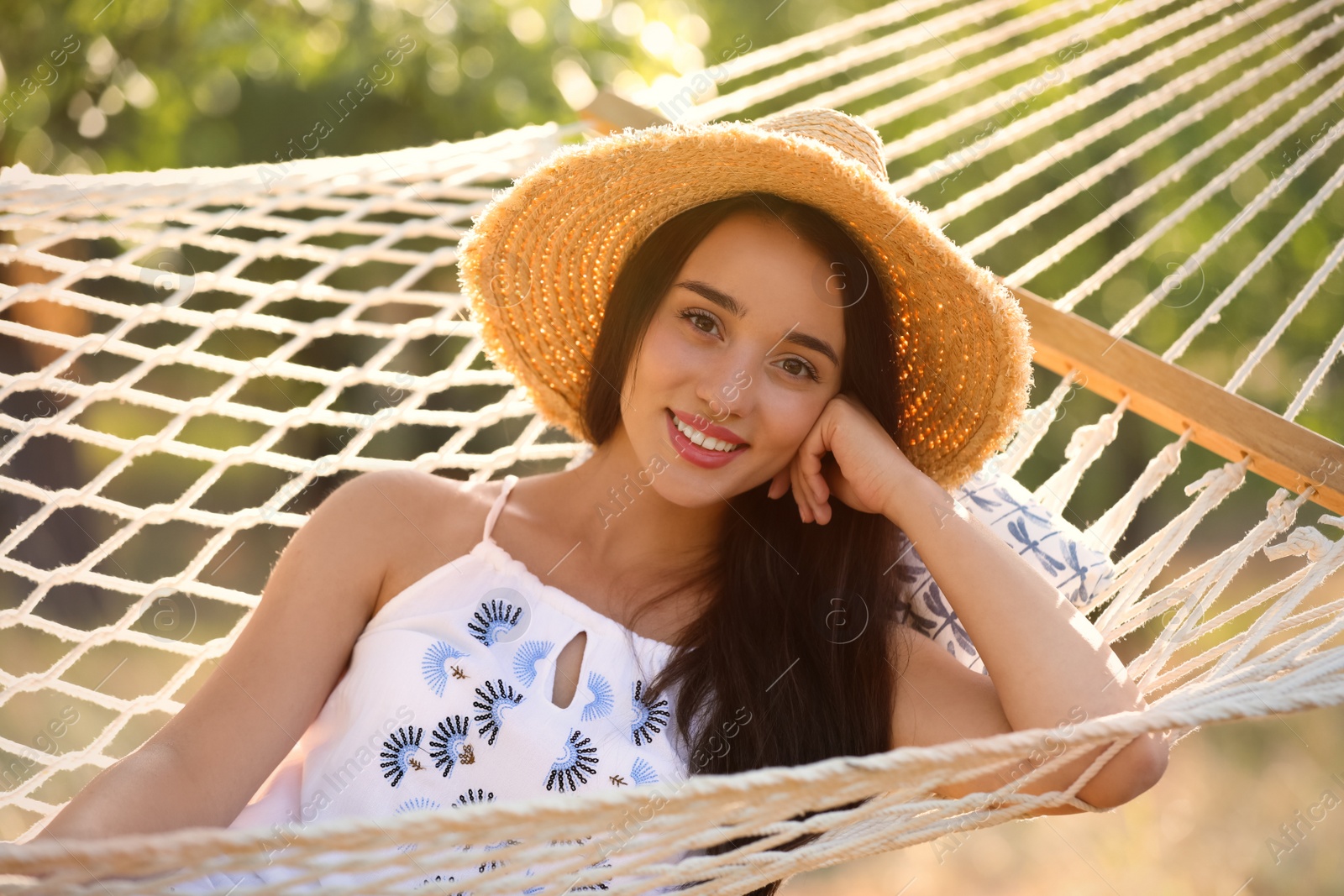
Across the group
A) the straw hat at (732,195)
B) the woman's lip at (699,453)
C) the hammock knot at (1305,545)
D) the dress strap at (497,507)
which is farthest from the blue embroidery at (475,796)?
the hammock knot at (1305,545)

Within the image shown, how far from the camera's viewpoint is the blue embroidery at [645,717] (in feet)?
4.15

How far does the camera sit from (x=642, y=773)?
1229 mm

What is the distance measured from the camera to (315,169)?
77.4 inches

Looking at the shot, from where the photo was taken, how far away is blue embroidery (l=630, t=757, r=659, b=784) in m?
1.22

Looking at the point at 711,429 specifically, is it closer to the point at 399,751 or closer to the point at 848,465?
the point at 848,465

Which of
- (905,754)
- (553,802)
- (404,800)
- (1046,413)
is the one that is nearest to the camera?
(553,802)

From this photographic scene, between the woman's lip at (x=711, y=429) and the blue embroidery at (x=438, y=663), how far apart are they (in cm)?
37

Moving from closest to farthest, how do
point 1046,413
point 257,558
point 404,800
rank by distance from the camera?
point 404,800 → point 1046,413 → point 257,558

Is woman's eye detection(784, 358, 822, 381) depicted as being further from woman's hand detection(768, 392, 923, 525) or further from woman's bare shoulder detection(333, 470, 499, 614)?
woman's bare shoulder detection(333, 470, 499, 614)

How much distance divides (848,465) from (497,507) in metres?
0.44

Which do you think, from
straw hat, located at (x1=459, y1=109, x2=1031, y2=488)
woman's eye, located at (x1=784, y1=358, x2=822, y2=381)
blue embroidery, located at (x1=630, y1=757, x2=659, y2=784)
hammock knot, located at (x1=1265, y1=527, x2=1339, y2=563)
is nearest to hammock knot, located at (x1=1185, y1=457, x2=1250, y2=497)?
hammock knot, located at (x1=1265, y1=527, x2=1339, y2=563)

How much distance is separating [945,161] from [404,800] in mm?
1400

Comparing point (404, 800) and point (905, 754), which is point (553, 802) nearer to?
point (905, 754)

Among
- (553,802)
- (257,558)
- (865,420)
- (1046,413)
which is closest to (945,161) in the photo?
(1046,413)
